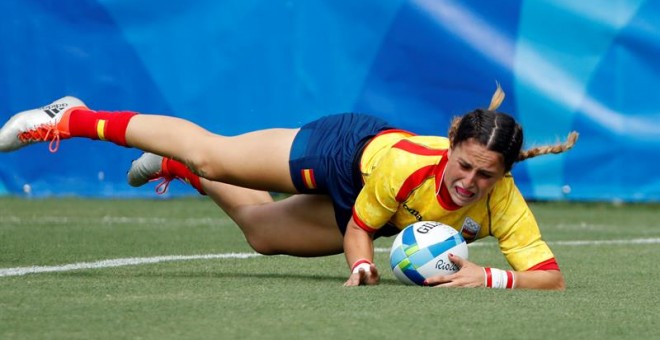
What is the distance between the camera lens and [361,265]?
17.0ft

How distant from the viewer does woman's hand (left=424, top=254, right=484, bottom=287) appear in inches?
204

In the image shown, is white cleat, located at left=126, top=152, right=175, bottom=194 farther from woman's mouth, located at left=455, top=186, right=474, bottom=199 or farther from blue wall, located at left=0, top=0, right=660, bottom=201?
blue wall, located at left=0, top=0, right=660, bottom=201

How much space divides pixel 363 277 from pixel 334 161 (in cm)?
58

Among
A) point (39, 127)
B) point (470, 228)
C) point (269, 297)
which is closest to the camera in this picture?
point (269, 297)

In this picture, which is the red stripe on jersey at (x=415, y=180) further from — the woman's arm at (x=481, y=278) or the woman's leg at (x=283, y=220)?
the woman's leg at (x=283, y=220)

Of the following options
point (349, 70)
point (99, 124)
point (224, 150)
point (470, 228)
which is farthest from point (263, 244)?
point (349, 70)

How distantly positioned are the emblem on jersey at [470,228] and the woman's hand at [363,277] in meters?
0.45

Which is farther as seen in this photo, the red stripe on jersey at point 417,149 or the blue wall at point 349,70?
the blue wall at point 349,70

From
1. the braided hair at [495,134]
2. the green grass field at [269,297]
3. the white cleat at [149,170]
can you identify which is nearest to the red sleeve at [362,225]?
the green grass field at [269,297]

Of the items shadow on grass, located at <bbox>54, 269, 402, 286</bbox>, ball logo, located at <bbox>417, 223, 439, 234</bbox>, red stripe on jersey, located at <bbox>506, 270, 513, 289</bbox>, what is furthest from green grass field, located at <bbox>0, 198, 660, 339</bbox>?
ball logo, located at <bbox>417, 223, 439, 234</bbox>

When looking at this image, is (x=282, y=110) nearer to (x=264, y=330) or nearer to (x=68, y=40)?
(x=68, y=40)

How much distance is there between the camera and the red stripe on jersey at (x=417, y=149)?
524cm

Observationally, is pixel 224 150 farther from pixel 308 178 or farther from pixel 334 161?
pixel 334 161

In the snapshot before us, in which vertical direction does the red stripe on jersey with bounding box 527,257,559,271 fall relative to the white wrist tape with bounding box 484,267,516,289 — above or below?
above
